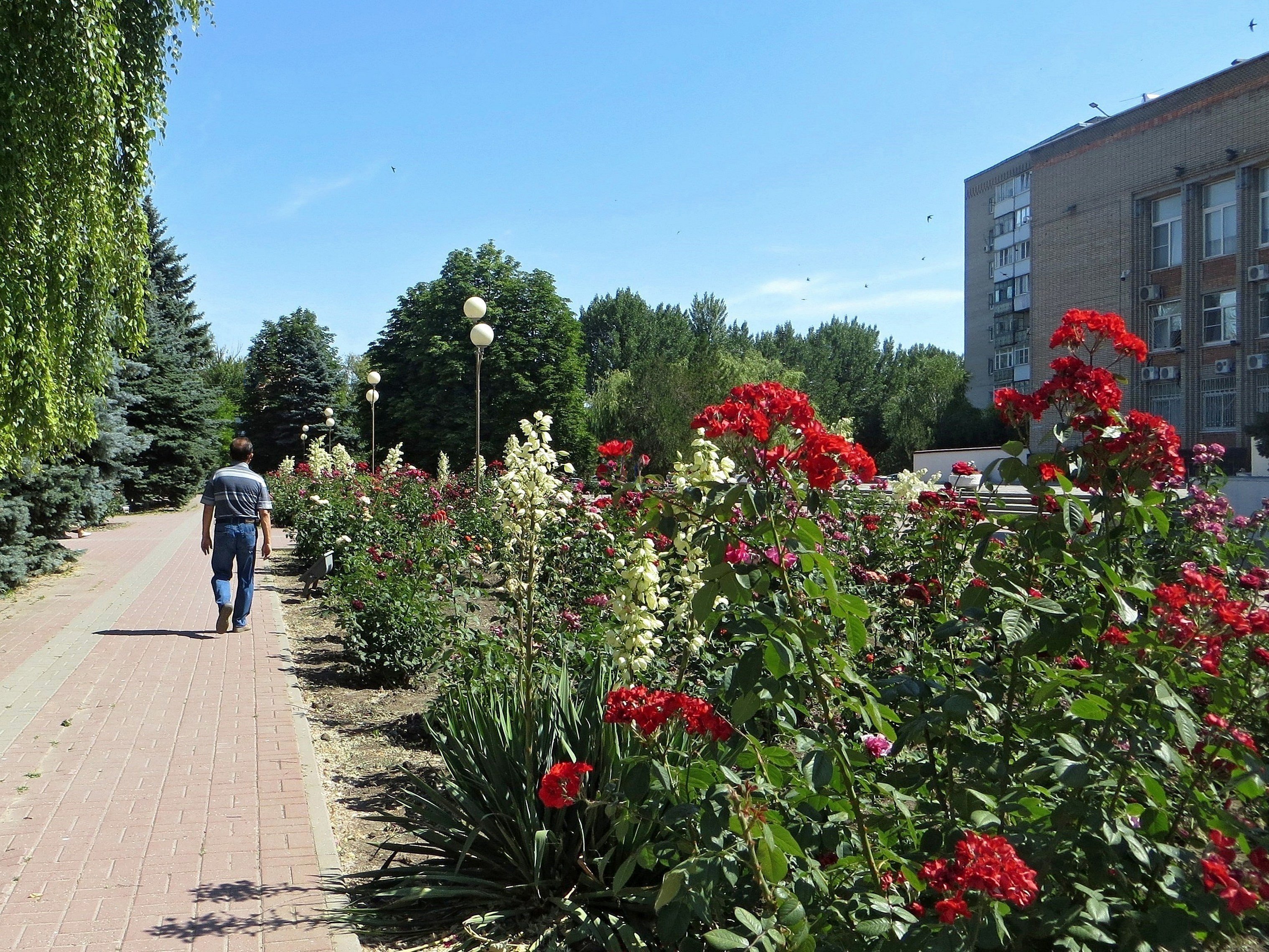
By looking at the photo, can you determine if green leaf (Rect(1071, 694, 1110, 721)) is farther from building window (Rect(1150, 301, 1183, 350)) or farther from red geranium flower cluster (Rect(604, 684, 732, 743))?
building window (Rect(1150, 301, 1183, 350))

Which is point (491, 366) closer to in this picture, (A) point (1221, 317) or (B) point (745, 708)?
(A) point (1221, 317)

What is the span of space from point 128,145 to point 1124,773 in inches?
394

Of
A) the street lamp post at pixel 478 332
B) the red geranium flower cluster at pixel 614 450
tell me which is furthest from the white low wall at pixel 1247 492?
the red geranium flower cluster at pixel 614 450

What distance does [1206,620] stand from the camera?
2.38 m

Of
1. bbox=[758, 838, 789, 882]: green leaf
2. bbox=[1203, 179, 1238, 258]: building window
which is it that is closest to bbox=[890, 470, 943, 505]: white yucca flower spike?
bbox=[758, 838, 789, 882]: green leaf

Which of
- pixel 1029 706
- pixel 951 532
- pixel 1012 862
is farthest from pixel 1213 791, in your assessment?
pixel 951 532

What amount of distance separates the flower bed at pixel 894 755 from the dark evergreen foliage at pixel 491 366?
39.4 m

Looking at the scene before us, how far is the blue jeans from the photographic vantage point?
29.0ft

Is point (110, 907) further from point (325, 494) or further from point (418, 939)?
point (325, 494)

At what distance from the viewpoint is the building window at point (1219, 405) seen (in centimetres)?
3153

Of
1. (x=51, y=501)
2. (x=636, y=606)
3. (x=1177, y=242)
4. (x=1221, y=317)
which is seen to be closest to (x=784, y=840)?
(x=636, y=606)

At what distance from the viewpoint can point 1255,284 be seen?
101 feet

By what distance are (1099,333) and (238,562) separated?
8151 millimetres

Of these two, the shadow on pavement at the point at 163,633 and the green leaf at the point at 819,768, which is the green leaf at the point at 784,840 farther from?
the shadow on pavement at the point at 163,633
